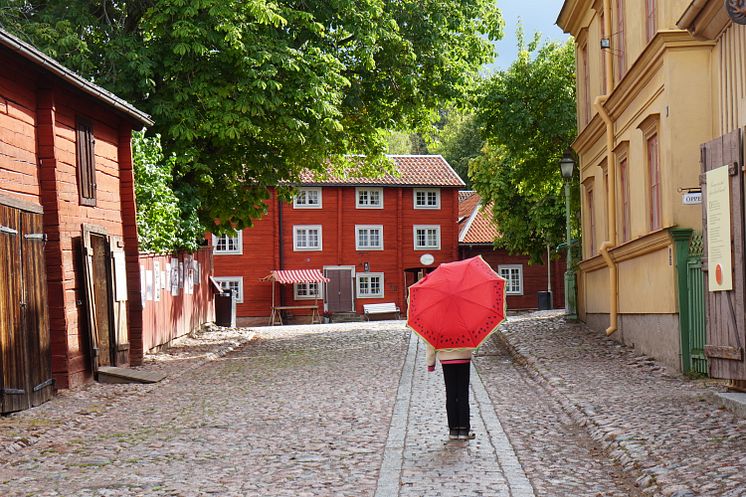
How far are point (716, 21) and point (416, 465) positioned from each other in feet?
20.1

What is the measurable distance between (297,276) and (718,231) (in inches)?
1620

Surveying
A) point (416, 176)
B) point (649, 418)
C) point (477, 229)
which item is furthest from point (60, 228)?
point (477, 229)

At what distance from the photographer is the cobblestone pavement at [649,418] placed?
7.34m

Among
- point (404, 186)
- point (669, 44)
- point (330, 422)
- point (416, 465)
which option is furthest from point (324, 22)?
point (404, 186)

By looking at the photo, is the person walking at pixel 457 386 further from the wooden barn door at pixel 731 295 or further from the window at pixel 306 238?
the window at pixel 306 238

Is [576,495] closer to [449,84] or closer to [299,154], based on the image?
[299,154]

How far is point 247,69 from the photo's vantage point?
21.1 m

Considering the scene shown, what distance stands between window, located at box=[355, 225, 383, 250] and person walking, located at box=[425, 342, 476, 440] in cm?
4394

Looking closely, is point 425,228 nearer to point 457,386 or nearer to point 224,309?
point 224,309

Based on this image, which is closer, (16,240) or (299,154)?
(16,240)

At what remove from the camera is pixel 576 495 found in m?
7.32

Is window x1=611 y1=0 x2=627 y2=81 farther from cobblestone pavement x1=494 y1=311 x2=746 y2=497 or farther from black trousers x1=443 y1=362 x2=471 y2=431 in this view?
black trousers x1=443 y1=362 x2=471 y2=431

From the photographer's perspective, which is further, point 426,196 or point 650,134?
point 426,196

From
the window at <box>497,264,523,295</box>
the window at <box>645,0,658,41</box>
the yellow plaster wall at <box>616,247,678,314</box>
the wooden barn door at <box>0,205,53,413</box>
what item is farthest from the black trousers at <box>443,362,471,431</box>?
Answer: the window at <box>497,264,523,295</box>
